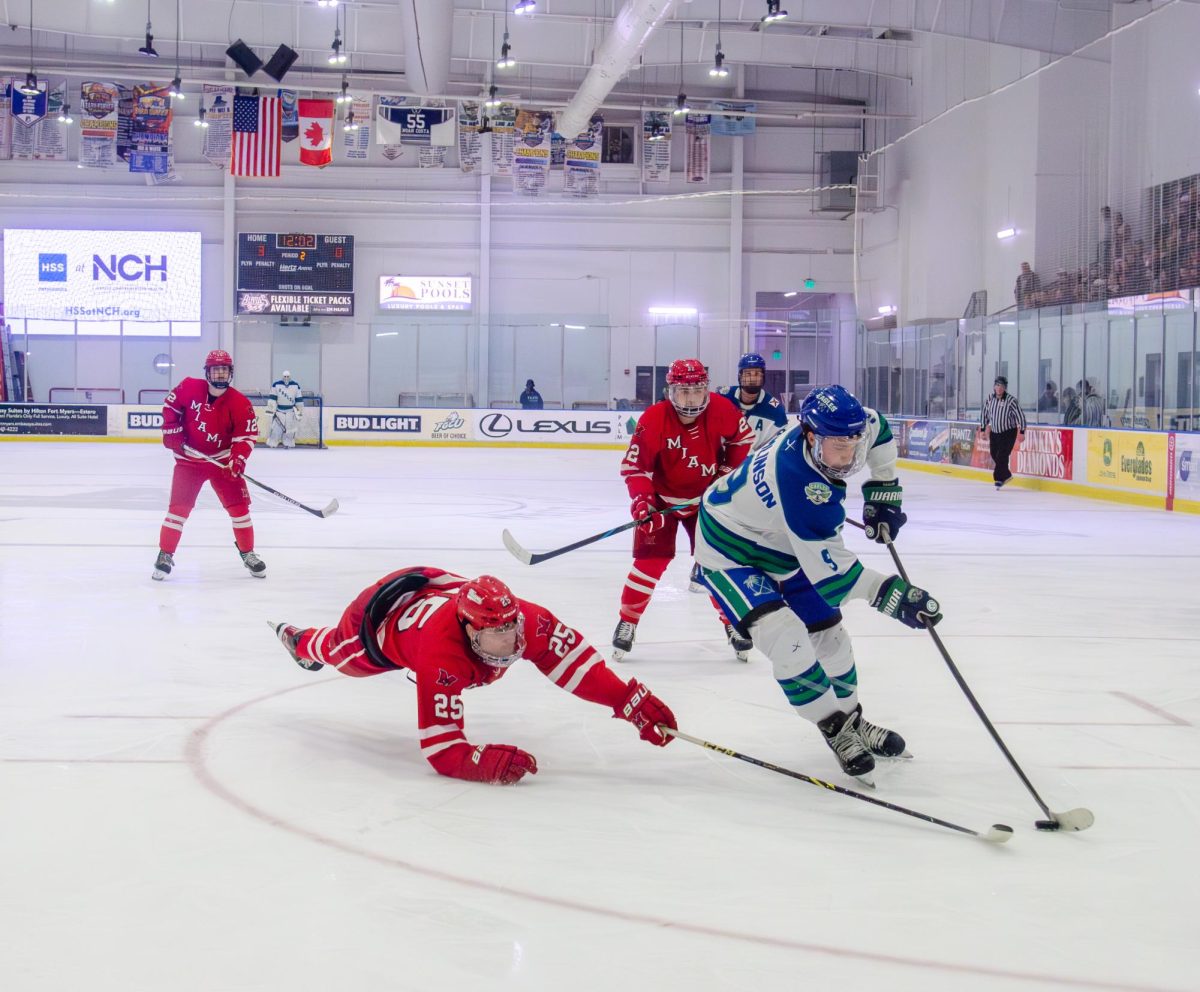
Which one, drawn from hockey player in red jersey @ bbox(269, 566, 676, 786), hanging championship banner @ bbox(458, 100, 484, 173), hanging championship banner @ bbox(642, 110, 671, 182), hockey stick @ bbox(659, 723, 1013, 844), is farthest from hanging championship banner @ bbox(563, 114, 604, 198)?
hockey stick @ bbox(659, 723, 1013, 844)

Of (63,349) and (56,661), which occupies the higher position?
(63,349)

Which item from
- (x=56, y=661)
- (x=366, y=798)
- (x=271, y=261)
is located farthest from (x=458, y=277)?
(x=366, y=798)

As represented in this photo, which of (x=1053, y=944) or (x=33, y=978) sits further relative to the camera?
(x=1053, y=944)

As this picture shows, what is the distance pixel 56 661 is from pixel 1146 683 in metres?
4.25

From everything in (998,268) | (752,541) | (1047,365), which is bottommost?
(752,541)

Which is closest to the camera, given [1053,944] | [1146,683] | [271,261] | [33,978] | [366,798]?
[33,978]

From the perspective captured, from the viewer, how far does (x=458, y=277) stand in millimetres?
26578

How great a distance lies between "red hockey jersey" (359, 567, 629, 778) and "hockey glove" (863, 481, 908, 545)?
0.93m

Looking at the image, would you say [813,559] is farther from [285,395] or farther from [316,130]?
[316,130]

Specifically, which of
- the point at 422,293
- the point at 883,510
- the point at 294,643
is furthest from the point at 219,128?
the point at 883,510

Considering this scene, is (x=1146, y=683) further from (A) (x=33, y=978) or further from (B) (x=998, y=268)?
(B) (x=998, y=268)

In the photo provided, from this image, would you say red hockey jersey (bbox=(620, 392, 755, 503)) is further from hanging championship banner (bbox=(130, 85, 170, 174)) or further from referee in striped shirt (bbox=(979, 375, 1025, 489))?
hanging championship banner (bbox=(130, 85, 170, 174))

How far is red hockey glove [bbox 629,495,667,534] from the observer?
5.48m

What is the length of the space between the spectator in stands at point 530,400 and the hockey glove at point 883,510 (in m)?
21.0
